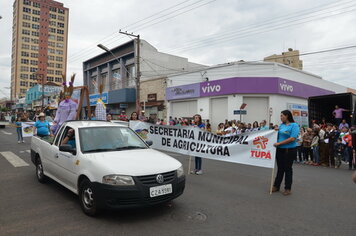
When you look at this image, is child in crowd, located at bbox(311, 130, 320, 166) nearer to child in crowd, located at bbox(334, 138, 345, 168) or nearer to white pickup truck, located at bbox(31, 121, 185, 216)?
child in crowd, located at bbox(334, 138, 345, 168)

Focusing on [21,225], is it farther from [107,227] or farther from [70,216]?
[107,227]

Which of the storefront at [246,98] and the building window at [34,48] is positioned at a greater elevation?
the building window at [34,48]

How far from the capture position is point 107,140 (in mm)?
4812

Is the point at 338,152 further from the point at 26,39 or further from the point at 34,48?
the point at 26,39

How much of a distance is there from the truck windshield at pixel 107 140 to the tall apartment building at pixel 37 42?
11148cm

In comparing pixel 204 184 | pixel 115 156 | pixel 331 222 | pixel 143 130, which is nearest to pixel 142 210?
pixel 115 156

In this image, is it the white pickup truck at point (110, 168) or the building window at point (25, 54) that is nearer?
the white pickup truck at point (110, 168)

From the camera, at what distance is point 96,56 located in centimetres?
4056

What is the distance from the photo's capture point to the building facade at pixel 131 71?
29547 millimetres

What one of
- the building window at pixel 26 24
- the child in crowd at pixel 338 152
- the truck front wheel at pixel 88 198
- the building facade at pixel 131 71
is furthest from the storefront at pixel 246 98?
the building window at pixel 26 24

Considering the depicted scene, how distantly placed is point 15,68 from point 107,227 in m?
121

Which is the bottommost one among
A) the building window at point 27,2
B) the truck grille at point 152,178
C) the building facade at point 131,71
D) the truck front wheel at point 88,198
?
the truck front wheel at point 88,198

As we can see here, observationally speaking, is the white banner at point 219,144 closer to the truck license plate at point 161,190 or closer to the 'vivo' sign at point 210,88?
the truck license plate at point 161,190

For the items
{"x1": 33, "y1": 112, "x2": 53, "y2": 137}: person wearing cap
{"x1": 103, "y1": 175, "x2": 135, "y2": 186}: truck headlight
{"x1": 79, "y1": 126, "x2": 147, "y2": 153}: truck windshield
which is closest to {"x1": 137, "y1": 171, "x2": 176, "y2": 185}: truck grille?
{"x1": 103, "y1": 175, "x2": 135, "y2": 186}: truck headlight
